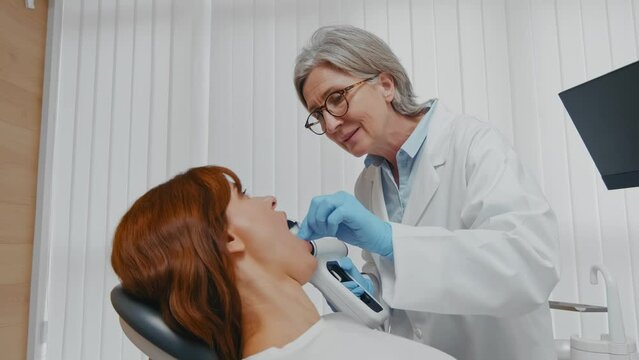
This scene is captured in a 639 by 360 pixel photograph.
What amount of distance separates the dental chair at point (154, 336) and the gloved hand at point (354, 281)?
0.36 m

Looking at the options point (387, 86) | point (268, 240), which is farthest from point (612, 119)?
point (268, 240)

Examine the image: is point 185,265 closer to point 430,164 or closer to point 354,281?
point 354,281

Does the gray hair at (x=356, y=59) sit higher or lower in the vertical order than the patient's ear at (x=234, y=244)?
higher

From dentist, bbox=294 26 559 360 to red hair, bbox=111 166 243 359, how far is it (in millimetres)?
236

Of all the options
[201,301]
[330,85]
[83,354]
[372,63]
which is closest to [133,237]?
[201,301]

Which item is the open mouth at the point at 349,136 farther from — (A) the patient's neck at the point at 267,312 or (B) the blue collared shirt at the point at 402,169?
(A) the patient's neck at the point at 267,312

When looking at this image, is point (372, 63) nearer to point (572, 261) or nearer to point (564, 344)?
point (564, 344)

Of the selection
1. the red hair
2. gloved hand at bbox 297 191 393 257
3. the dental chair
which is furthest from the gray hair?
the dental chair

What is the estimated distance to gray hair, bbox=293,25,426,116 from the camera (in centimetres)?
115

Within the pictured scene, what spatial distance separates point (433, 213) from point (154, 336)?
670mm

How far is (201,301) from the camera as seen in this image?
30.2 inches

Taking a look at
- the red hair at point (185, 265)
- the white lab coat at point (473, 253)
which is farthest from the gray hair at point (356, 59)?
the red hair at point (185, 265)

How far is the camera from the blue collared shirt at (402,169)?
1.16 meters

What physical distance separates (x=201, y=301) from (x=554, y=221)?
676 mm
